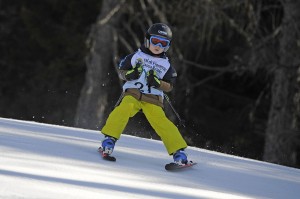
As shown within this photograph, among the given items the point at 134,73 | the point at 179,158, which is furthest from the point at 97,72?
the point at 179,158

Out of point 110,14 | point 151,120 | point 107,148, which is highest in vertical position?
point 110,14

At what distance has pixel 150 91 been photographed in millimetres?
6766

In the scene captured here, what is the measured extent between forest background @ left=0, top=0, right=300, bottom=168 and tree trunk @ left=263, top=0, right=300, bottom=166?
2 cm

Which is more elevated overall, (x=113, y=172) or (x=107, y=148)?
(x=107, y=148)

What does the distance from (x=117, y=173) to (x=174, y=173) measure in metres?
0.74

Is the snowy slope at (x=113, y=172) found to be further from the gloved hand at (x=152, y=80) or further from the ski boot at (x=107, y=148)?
the gloved hand at (x=152, y=80)

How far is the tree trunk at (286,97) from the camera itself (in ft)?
44.8

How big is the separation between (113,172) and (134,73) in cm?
107

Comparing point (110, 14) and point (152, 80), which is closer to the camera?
point (152, 80)

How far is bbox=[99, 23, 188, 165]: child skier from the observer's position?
667cm

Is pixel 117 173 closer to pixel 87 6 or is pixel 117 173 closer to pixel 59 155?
pixel 59 155

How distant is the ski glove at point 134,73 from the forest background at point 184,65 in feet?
20.6

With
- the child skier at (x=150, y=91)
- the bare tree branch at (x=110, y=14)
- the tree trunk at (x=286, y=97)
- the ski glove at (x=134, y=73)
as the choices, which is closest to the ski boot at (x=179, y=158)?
the child skier at (x=150, y=91)

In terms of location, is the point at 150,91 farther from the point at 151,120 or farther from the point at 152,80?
the point at 151,120
